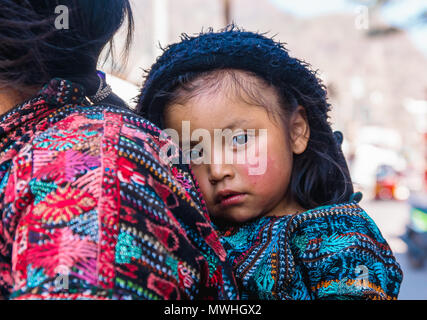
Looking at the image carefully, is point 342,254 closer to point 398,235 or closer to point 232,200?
point 232,200

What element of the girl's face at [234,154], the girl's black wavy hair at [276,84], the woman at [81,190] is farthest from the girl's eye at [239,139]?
the woman at [81,190]

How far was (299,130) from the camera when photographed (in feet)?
6.48

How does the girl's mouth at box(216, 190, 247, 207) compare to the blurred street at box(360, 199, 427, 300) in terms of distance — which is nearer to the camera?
the girl's mouth at box(216, 190, 247, 207)

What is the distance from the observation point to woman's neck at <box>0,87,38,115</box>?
4.09 feet

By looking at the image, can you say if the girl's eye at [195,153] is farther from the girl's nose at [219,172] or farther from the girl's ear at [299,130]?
the girl's ear at [299,130]

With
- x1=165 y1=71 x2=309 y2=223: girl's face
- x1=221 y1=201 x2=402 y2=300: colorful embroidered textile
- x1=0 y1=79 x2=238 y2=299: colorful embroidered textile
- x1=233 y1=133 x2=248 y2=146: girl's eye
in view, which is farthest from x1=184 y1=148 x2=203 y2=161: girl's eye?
x1=0 y1=79 x2=238 y2=299: colorful embroidered textile

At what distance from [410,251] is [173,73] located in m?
7.33

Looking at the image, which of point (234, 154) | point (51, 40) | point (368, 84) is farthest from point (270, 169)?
point (368, 84)

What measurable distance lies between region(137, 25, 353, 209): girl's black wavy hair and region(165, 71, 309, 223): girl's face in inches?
4.4

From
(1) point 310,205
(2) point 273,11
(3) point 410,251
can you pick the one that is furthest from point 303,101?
(2) point 273,11

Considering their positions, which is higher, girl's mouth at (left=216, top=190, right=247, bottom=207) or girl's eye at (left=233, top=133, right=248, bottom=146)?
girl's eye at (left=233, top=133, right=248, bottom=146)

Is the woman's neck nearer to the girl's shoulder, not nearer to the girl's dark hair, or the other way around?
the girl's dark hair

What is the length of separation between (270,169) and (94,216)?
101 cm
